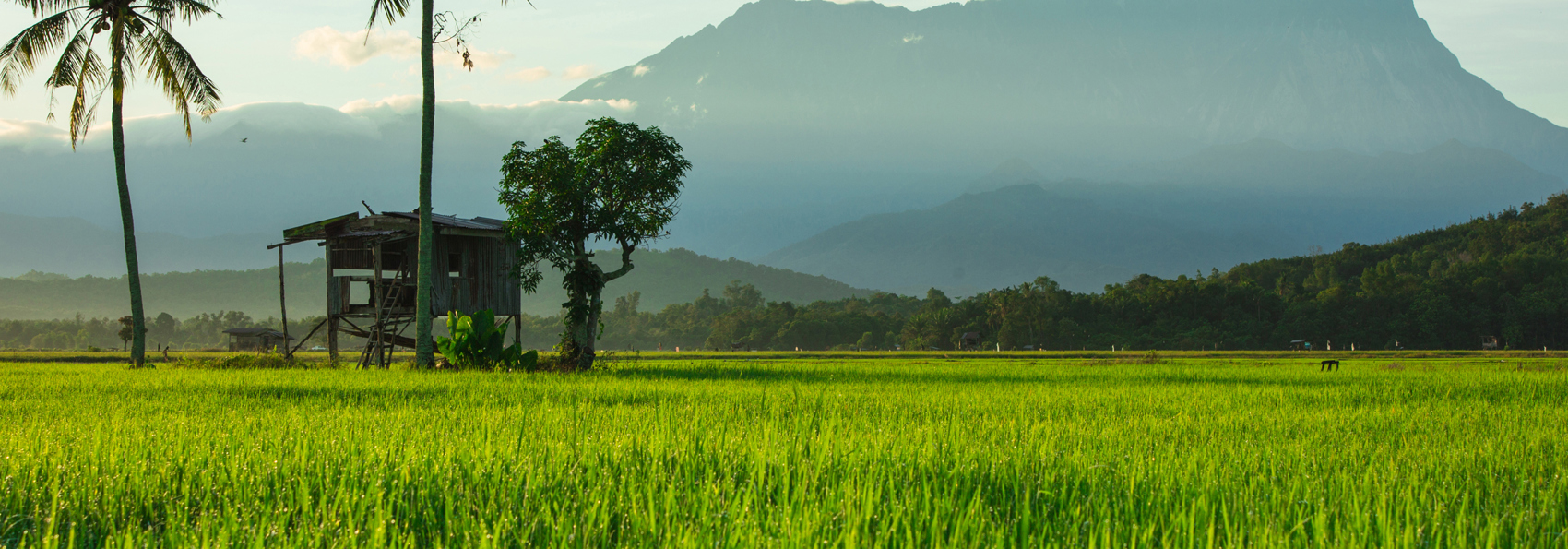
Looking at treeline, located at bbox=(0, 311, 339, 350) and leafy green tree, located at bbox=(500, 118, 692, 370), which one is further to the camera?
treeline, located at bbox=(0, 311, 339, 350)

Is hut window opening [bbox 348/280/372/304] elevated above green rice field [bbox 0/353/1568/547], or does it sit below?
above

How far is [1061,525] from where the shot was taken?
3.05 m

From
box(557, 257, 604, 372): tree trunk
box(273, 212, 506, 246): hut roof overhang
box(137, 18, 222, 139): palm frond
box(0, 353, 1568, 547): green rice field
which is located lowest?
box(0, 353, 1568, 547): green rice field

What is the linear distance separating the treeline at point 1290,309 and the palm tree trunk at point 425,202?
2970 inches

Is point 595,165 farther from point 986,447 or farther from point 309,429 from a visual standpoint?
point 986,447

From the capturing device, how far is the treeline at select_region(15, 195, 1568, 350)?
76562 mm

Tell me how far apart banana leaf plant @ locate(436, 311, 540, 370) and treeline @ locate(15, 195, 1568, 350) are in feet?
246

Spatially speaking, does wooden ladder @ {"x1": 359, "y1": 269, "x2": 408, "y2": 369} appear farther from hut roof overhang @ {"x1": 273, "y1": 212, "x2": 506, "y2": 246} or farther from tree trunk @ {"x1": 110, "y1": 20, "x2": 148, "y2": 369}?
tree trunk @ {"x1": 110, "y1": 20, "x2": 148, "y2": 369}

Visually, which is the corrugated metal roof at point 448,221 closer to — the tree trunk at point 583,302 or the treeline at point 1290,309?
the tree trunk at point 583,302

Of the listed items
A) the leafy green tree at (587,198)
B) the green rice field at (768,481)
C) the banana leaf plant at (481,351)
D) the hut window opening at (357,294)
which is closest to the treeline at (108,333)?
the hut window opening at (357,294)

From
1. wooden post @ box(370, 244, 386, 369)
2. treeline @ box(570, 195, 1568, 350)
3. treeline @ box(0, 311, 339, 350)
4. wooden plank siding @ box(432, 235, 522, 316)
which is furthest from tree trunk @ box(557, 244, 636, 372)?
treeline @ box(0, 311, 339, 350)

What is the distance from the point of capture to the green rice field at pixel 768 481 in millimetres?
2766

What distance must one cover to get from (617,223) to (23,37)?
50.0 ft

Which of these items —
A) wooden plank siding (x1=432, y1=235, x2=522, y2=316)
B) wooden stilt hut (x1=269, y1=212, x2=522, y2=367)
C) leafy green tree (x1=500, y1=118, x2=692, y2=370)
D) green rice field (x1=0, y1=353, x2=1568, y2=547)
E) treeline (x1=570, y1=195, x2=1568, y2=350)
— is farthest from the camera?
treeline (x1=570, y1=195, x2=1568, y2=350)
